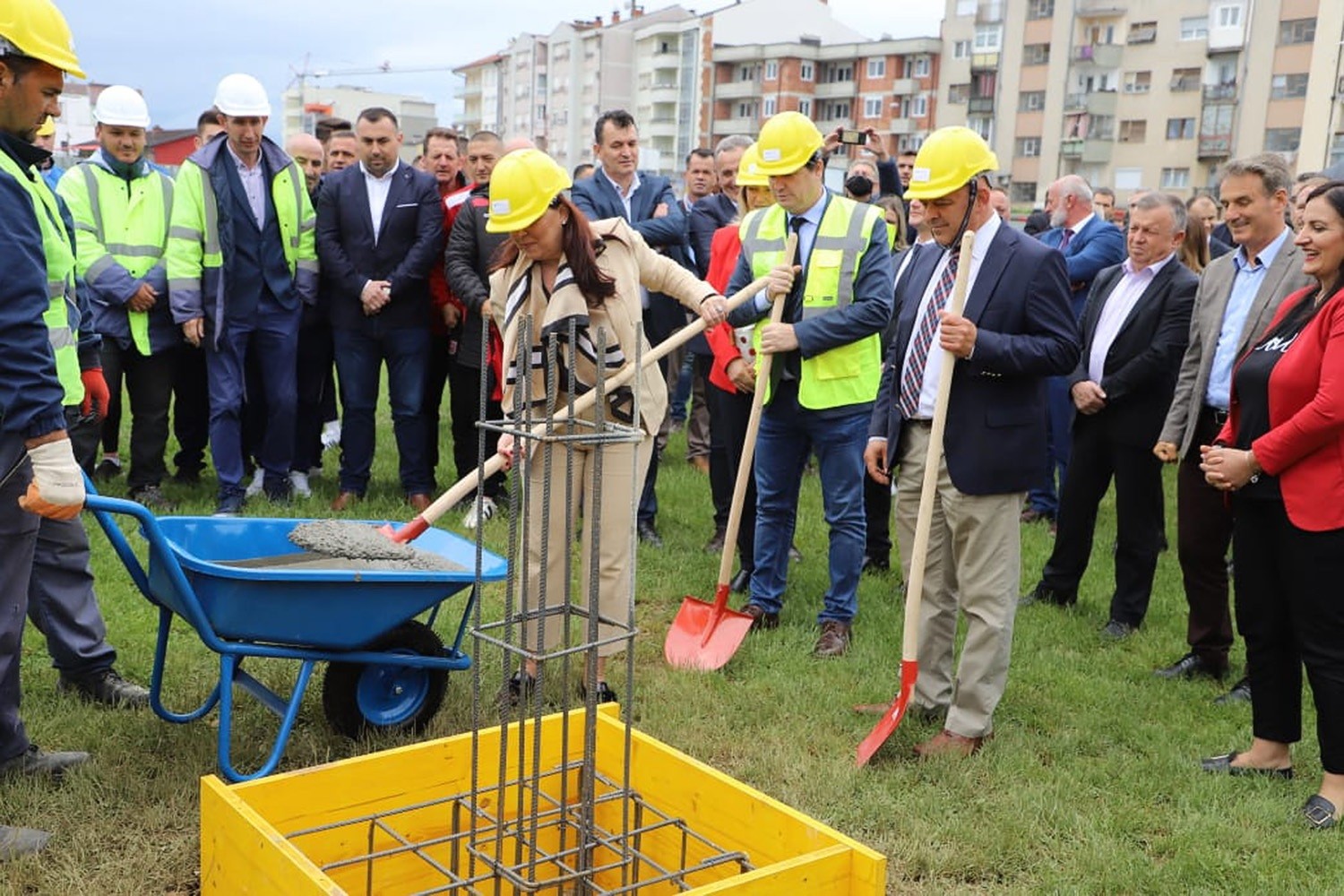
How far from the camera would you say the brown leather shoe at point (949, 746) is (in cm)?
446

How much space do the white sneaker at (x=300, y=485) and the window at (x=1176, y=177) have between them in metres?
50.2

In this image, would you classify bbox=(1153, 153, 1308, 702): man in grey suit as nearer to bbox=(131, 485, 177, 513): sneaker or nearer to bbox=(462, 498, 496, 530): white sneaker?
bbox=(462, 498, 496, 530): white sneaker

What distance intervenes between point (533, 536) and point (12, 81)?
8.33 ft

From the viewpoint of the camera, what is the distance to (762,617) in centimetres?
595

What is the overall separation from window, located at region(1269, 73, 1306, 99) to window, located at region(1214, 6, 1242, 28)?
3296 mm

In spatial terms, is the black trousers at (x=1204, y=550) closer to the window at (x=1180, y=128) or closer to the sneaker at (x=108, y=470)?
the sneaker at (x=108, y=470)

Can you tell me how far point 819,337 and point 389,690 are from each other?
236 cm

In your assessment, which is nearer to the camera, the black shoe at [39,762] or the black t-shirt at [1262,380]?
the black shoe at [39,762]

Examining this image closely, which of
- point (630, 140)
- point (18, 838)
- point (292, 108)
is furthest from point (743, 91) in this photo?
point (18, 838)

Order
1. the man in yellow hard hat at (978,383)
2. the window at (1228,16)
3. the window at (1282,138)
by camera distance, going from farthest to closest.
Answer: the window at (1228,16)
the window at (1282,138)
the man in yellow hard hat at (978,383)

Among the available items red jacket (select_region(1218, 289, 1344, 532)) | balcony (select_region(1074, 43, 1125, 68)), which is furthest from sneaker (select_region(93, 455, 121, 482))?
balcony (select_region(1074, 43, 1125, 68))

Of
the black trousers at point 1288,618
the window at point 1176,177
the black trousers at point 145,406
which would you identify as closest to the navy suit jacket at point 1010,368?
the black trousers at point 1288,618

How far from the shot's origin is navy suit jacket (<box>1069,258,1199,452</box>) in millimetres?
6188

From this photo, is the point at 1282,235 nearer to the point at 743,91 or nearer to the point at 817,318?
the point at 817,318
